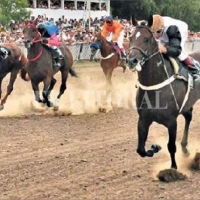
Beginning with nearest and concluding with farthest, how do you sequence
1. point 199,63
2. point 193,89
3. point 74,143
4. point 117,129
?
point 193,89 < point 199,63 < point 74,143 < point 117,129

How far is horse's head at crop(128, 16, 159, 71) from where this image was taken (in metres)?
6.54

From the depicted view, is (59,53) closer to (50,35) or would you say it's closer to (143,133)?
(50,35)

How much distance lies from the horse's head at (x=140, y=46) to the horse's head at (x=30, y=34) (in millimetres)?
5503

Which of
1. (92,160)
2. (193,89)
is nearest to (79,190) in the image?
(92,160)

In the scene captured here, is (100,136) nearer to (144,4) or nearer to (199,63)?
(199,63)

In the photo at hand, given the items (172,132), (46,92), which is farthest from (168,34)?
(46,92)

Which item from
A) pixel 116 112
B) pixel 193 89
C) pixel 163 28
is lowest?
pixel 116 112

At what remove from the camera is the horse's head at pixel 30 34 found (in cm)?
1197

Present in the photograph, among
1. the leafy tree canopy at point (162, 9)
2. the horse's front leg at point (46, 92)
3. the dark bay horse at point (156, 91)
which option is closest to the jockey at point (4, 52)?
the horse's front leg at point (46, 92)

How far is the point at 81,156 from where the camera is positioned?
332 inches

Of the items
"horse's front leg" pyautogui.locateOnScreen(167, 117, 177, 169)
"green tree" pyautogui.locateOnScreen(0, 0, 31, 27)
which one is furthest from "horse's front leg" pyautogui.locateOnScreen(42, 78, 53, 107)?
"green tree" pyautogui.locateOnScreen(0, 0, 31, 27)

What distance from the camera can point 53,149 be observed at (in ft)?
29.4

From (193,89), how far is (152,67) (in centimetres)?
102

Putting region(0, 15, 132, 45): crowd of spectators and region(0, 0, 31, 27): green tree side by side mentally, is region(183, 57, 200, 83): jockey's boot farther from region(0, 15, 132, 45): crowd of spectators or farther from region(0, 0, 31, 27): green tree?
region(0, 0, 31, 27): green tree
